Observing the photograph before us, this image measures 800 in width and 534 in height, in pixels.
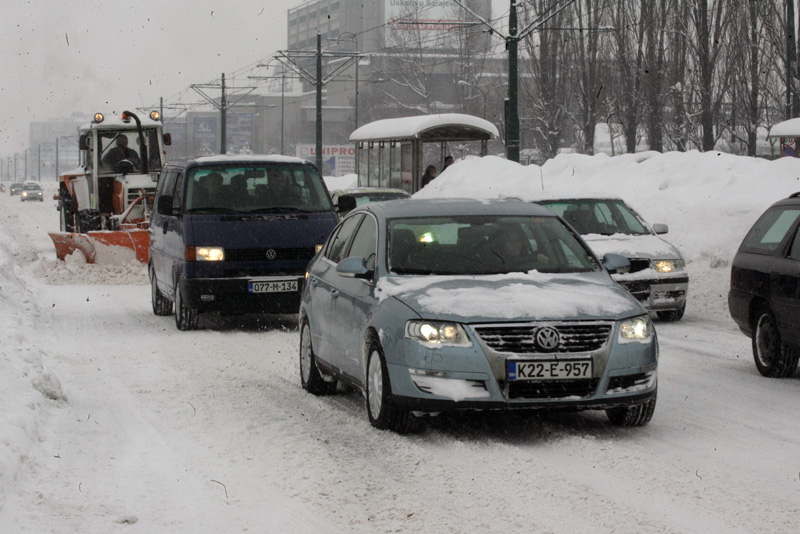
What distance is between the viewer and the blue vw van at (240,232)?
42.3 feet

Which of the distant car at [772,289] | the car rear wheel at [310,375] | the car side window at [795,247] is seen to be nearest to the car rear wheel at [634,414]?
the car rear wheel at [310,375]

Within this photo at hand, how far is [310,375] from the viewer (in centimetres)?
896

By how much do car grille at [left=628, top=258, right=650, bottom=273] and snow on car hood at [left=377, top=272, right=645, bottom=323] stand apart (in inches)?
231

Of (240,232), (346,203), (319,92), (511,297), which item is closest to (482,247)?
(511,297)

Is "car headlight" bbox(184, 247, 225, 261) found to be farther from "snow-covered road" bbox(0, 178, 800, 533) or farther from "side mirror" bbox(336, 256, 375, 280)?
"side mirror" bbox(336, 256, 375, 280)

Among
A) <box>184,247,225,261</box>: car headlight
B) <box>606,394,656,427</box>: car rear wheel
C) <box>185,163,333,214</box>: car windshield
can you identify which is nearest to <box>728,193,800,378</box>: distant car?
<box>606,394,656,427</box>: car rear wheel

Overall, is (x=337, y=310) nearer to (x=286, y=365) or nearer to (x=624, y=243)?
(x=286, y=365)

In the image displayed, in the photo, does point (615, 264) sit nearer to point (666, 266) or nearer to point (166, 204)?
point (666, 266)

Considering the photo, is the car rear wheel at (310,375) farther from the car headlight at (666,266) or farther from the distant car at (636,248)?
the car headlight at (666,266)

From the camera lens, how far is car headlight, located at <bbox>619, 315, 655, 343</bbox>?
23.2 ft

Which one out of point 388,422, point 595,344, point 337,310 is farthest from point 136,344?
point 595,344

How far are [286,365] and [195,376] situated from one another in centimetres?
94

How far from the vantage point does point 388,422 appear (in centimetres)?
720

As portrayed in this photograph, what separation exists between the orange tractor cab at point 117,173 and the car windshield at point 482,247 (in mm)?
14749
